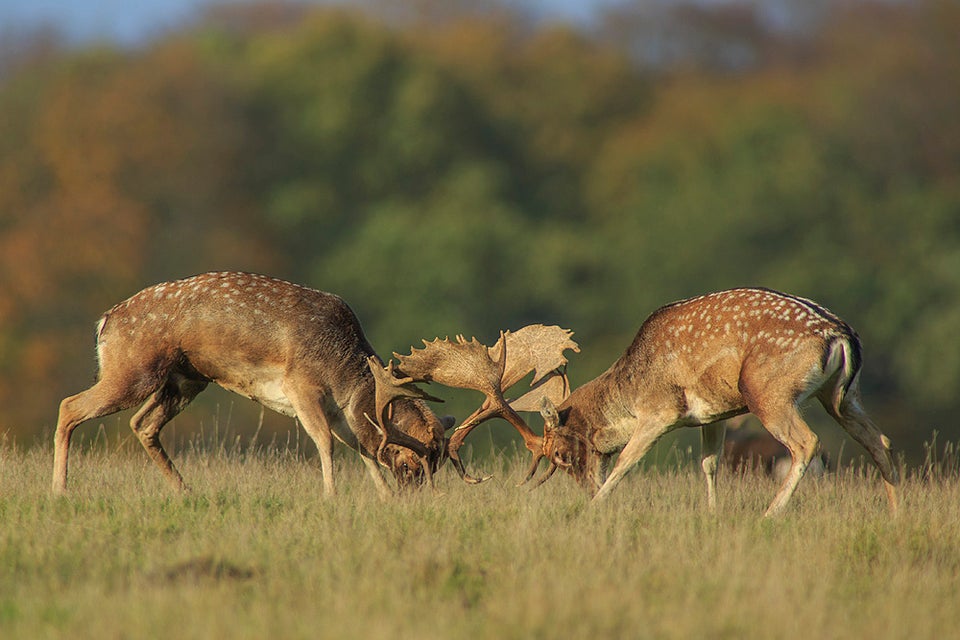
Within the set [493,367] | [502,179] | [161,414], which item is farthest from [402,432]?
[502,179]

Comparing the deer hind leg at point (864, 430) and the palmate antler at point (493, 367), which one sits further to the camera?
the palmate antler at point (493, 367)

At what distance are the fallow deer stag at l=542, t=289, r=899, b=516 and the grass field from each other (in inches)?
19.0

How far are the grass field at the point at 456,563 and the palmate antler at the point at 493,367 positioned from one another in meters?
0.50

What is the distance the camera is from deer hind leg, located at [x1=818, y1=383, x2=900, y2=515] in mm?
9984

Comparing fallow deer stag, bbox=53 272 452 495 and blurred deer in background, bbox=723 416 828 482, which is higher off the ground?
fallow deer stag, bbox=53 272 452 495

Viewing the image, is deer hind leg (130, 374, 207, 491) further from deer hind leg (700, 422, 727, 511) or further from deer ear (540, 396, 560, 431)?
deer hind leg (700, 422, 727, 511)

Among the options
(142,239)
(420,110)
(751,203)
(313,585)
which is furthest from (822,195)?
(313,585)

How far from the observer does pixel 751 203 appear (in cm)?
3591

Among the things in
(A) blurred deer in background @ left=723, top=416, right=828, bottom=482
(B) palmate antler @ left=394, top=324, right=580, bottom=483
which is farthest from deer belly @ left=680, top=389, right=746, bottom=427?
(A) blurred deer in background @ left=723, top=416, right=828, bottom=482

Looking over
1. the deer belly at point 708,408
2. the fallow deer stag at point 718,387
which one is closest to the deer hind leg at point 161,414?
the fallow deer stag at point 718,387

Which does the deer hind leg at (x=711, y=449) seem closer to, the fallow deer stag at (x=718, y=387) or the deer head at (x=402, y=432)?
the fallow deer stag at (x=718, y=387)

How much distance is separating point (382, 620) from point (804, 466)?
4.04 m

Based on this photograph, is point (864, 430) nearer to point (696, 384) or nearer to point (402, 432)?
point (696, 384)

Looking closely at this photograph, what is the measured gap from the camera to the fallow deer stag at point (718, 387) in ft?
31.4
